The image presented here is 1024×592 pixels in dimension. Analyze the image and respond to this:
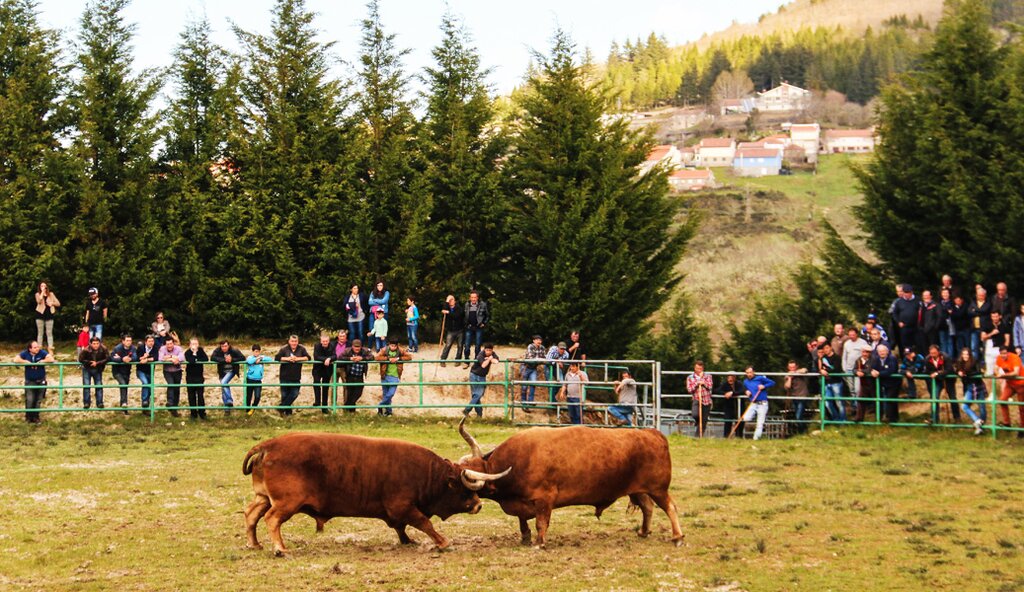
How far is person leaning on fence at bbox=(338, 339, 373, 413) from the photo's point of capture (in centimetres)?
2645

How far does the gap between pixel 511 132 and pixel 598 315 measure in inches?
294

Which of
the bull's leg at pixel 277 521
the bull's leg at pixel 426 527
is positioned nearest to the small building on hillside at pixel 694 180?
the bull's leg at pixel 426 527

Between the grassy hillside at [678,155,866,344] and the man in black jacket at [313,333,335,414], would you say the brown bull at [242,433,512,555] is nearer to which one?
the man in black jacket at [313,333,335,414]

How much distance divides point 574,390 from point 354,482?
39.2 feet

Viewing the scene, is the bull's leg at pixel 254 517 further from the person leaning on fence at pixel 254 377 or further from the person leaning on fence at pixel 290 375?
the person leaning on fence at pixel 290 375

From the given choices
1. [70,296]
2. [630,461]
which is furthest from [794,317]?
[630,461]

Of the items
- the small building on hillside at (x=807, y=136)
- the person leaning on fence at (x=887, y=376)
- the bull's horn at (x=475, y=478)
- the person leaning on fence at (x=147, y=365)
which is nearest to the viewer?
the bull's horn at (x=475, y=478)

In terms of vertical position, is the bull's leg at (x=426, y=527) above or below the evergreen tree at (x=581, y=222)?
below

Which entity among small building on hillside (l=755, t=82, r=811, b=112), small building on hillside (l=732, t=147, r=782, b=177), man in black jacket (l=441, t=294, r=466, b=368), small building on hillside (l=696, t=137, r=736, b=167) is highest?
small building on hillside (l=755, t=82, r=811, b=112)

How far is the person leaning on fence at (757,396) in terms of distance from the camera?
2509 cm

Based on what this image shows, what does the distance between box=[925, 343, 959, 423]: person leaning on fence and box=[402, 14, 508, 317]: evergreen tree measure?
47.2 ft

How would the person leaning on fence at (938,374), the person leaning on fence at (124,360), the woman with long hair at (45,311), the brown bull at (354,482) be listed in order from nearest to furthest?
the brown bull at (354,482)
the person leaning on fence at (938,374)
the person leaning on fence at (124,360)
the woman with long hair at (45,311)

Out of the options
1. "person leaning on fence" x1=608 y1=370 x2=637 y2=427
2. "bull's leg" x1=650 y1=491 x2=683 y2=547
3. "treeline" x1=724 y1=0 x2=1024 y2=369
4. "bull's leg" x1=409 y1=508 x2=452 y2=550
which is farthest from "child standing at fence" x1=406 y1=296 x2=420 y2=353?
"bull's leg" x1=409 y1=508 x2=452 y2=550

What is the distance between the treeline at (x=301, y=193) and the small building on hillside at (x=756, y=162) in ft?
330
